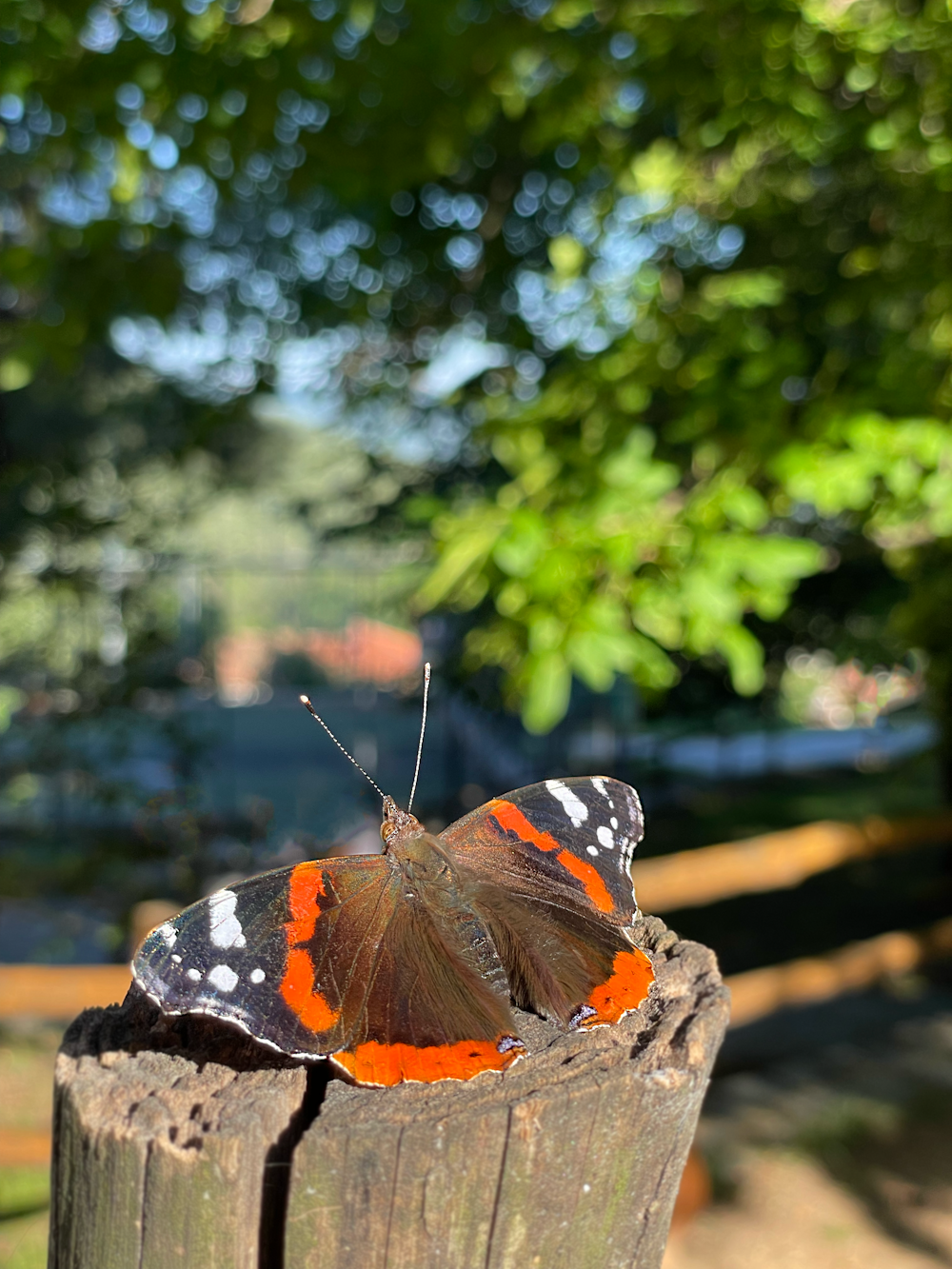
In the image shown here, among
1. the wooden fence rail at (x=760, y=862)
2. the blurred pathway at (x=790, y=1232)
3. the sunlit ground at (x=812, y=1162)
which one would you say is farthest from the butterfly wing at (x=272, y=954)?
the blurred pathway at (x=790, y=1232)

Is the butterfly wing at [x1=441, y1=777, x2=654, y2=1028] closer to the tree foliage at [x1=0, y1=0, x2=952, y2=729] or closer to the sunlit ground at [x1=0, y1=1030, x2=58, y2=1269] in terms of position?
the tree foliage at [x1=0, y1=0, x2=952, y2=729]

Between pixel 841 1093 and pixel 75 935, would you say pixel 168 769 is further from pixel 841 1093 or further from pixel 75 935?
pixel 841 1093

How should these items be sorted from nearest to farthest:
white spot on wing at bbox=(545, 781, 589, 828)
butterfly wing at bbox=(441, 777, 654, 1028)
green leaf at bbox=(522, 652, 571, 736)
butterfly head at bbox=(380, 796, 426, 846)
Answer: butterfly wing at bbox=(441, 777, 654, 1028)
butterfly head at bbox=(380, 796, 426, 846)
white spot on wing at bbox=(545, 781, 589, 828)
green leaf at bbox=(522, 652, 571, 736)

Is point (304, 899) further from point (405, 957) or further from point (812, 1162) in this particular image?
point (812, 1162)

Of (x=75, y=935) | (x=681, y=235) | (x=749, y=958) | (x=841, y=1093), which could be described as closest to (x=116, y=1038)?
(x=681, y=235)

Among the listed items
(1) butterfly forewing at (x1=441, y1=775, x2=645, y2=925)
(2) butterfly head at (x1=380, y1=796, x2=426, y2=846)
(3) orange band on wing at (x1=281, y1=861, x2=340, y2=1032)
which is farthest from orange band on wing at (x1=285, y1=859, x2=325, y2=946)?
(1) butterfly forewing at (x1=441, y1=775, x2=645, y2=925)
